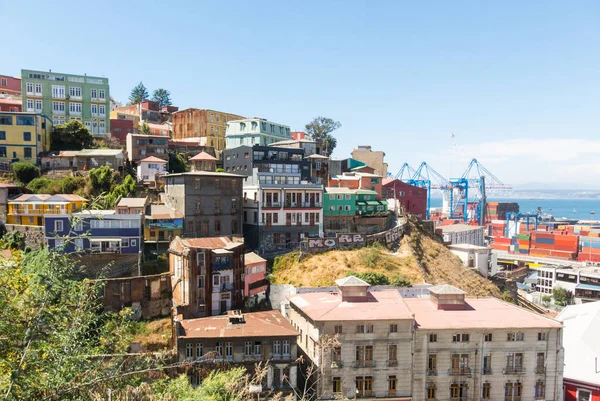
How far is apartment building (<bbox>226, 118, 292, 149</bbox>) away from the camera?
61.3 meters

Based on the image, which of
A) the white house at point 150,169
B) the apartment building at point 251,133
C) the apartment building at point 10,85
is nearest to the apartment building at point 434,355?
the white house at point 150,169

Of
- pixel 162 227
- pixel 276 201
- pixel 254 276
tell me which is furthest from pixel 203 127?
pixel 254 276

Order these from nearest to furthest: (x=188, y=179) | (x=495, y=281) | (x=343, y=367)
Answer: (x=343, y=367) < (x=188, y=179) < (x=495, y=281)

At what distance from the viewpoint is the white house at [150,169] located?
156 ft

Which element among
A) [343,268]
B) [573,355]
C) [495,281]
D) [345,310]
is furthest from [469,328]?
[495,281]

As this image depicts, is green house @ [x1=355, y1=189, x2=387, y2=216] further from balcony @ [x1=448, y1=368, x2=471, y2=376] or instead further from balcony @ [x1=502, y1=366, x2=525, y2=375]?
balcony @ [x1=502, y1=366, x2=525, y2=375]

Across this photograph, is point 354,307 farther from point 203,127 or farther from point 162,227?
point 203,127

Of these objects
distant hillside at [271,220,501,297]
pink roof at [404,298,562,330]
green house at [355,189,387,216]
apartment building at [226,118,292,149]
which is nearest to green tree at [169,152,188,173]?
apartment building at [226,118,292,149]

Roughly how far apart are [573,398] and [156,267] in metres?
30.7

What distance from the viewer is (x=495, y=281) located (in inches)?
2055

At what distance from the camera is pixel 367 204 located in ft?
157

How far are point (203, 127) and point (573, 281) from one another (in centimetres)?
6518

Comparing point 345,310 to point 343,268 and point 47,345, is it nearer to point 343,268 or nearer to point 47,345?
point 343,268

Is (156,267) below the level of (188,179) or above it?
below
